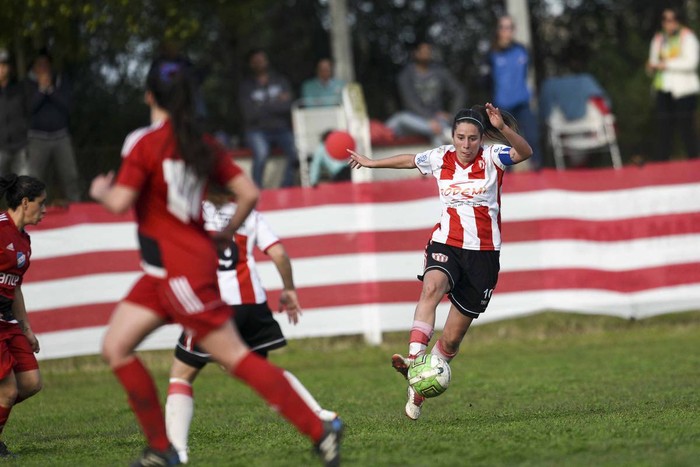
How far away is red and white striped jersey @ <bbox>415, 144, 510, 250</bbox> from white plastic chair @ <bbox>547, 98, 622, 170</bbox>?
8719 millimetres

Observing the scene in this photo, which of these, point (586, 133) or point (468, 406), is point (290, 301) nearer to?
point (468, 406)

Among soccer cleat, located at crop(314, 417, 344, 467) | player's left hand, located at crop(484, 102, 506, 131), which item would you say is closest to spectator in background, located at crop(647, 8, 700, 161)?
player's left hand, located at crop(484, 102, 506, 131)

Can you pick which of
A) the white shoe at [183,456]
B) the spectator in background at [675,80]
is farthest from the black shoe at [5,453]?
the spectator in background at [675,80]

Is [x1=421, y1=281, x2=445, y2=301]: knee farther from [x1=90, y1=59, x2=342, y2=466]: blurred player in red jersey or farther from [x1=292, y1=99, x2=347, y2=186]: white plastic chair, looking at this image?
[x1=292, y1=99, x2=347, y2=186]: white plastic chair

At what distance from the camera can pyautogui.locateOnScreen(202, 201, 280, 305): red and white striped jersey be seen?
7770 mm

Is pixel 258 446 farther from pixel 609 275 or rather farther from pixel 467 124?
pixel 609 275

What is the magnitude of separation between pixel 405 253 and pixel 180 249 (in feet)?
25.7

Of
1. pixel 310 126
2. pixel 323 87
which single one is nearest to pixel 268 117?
pixel 310 126

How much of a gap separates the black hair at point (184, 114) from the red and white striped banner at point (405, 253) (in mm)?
7287

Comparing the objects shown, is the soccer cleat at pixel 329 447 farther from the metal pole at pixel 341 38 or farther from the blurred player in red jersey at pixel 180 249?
the metal pole at pixel 341 38

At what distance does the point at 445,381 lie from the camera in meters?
→ 8.43

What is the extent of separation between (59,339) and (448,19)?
12438 millimetres

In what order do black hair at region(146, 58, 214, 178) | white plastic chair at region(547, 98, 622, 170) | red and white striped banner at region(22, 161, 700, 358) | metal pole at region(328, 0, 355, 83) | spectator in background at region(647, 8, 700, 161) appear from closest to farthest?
black hair at region(146, 58, 214, 178) → red and white striped banner at region(22, 161, 700, 358) → spectator in background at region(647, 8, 700, 161) → white plastic chair at region(547, 98, 622, 170) → metal pole at region(328, 0, 355, 83)

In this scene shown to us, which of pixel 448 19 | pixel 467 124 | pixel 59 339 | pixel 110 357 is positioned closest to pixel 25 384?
pixel 110 357
